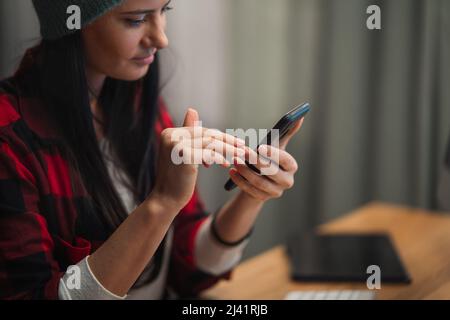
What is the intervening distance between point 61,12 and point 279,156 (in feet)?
1.02

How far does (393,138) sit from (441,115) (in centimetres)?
25

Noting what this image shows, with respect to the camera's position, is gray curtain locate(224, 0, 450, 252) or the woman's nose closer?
the woman's nose

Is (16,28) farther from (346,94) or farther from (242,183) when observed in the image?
(346,94)

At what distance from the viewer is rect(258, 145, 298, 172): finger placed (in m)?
0.67

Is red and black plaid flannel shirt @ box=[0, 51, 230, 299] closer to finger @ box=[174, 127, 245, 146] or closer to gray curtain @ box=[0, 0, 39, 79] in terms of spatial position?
gray curtain @ box=[0, 0, 39, 79]

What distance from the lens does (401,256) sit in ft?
3.40

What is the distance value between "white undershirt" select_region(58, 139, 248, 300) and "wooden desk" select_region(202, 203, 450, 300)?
5 cm

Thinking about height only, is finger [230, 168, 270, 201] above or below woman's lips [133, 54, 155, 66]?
below

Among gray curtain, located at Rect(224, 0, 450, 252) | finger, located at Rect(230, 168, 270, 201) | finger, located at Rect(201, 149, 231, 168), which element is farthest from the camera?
gray curtain, located at Rect(224, 0, 450, 252)

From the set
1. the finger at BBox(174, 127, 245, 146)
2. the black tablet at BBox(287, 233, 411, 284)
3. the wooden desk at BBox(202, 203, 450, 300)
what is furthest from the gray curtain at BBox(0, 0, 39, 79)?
the black tablet at BBox(287, 233, 411, 284)

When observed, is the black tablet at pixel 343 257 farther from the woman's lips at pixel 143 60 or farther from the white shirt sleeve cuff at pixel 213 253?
the woman's lips at pixel 143 60

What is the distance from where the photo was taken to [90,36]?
2.09 ft

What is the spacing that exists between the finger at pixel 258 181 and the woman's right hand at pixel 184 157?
2.3 inches

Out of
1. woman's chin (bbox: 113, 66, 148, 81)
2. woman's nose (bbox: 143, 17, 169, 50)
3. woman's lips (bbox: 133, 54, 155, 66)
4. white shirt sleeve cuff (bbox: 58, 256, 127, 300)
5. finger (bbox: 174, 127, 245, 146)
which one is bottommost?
white shirt sleeve cuff (bbox: 58, 256, 127, 300)
